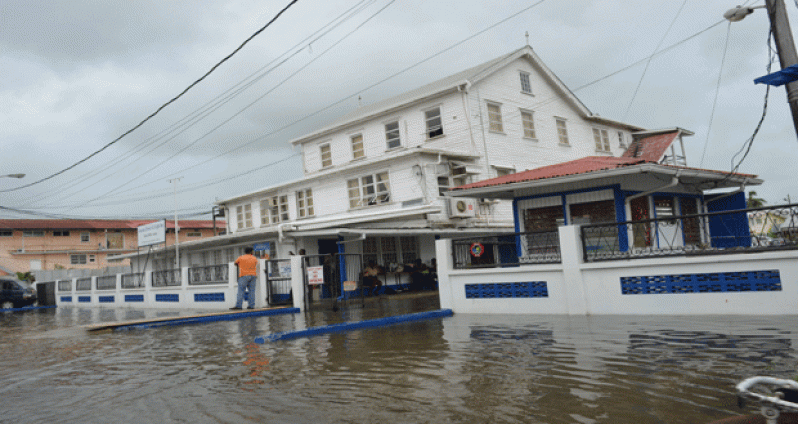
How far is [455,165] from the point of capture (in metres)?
25.5

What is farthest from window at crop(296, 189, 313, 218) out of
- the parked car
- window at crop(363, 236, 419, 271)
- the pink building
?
the pink building

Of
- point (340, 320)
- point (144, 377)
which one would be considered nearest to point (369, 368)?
point (144, 377)

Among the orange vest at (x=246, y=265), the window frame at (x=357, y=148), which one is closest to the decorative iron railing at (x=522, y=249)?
the orange vest at (x=246, y=265)

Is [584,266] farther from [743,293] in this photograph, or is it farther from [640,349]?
[640,349]

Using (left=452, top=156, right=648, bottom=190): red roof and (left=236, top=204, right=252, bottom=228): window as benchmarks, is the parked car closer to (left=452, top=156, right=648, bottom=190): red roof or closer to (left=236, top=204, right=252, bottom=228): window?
Answer: (left=236, top=204, right=252, bottom=228): window

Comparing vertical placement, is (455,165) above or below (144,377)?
above

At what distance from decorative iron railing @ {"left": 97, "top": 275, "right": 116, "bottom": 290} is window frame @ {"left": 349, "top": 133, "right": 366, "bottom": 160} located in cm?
1344

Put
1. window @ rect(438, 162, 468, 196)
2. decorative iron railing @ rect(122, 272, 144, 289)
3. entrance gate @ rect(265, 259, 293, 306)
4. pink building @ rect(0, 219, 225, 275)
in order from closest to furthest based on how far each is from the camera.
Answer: entrance gate @ rect(265, 259, 293, 306)
window @ rect(438, 162, 468, 196)
decorative iron railing @ rect(122, 272, 144, 289)
pink building @ rect(0, 219, 225, 275)

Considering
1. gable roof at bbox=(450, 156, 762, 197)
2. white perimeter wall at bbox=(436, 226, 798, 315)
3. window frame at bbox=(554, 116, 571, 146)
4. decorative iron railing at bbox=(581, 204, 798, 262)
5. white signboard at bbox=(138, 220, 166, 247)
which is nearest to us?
white perimeter wall at bbox=(436, 226, 798, 315)

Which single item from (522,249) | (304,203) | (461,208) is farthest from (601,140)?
(522,249)

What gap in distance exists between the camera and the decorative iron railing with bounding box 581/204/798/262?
382 inches

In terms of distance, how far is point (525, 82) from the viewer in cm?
2975

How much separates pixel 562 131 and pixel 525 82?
358 cm

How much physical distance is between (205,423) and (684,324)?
7.63 metres
